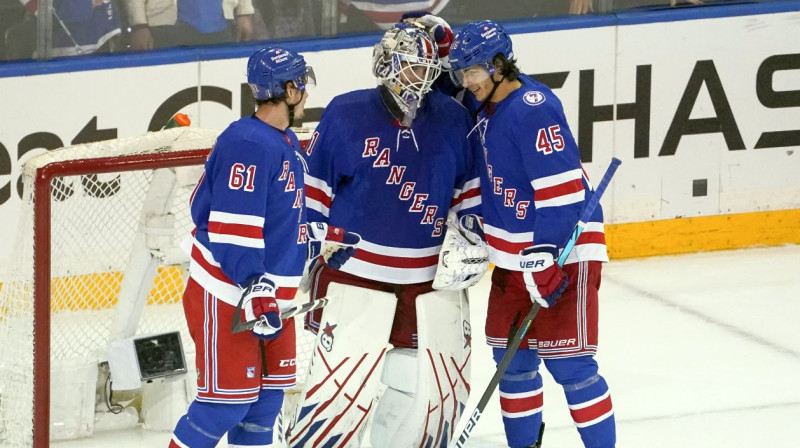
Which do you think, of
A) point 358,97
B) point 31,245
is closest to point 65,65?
point 31,245

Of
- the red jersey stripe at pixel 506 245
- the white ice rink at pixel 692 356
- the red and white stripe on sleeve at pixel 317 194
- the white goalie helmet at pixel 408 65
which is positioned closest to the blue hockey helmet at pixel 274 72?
the white goalie helmet at pixel 408 65

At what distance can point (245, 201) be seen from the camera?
3.03 metres

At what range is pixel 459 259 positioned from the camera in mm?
3361

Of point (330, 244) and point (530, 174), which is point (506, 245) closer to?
point (530, 174)

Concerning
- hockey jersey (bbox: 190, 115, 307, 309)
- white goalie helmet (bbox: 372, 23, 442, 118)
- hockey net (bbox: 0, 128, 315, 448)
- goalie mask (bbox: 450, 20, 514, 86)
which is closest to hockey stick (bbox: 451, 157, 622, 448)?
goalie mask (bbox: 450, 20, 514, 86)

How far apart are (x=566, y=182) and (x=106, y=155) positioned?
4.35ft

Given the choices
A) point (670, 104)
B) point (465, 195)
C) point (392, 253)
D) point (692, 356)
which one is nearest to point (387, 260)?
point (392, 253)

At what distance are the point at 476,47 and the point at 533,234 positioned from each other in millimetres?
479

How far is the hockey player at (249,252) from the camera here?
120 inches

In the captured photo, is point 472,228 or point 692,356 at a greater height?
point 472,228

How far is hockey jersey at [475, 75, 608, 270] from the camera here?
3316mm

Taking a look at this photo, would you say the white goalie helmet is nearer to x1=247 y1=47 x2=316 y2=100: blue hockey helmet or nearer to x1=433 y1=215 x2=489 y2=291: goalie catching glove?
x1=247 y1=47 x2=316 y2=100: blue hockey helmet

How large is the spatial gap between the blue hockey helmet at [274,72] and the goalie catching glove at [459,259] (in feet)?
1.80

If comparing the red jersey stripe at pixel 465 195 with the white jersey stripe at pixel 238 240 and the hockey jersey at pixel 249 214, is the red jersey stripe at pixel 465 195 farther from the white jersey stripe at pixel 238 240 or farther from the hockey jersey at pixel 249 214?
the white jersey stripe at pixel 238 240
